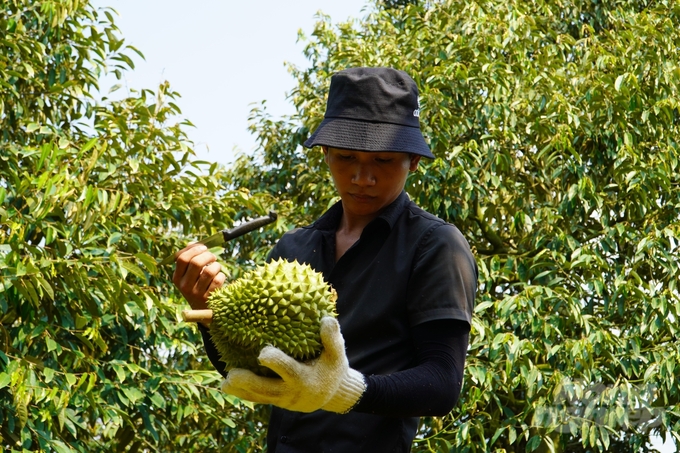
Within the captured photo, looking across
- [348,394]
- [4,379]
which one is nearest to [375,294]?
[348,394]

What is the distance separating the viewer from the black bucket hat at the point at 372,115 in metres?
1.85

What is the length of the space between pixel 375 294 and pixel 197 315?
383 mm

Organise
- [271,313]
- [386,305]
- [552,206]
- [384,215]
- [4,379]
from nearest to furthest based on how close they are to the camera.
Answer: [271,313], [386,305], [384,215], [4,379], [552,206]

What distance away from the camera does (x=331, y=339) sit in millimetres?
1518

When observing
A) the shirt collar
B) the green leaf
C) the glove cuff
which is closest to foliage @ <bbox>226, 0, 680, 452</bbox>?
the green leaf

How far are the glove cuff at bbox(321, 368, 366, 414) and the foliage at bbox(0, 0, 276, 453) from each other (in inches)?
88.2

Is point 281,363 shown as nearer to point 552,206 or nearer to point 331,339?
point 331,339

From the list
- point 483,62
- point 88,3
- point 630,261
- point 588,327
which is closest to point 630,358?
point 588,327

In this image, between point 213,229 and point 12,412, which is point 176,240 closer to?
point 213,229

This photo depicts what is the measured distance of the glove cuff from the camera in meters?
1.55

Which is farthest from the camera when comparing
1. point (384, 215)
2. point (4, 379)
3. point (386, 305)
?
point (4, 379)

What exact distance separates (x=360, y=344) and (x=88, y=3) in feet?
12.9

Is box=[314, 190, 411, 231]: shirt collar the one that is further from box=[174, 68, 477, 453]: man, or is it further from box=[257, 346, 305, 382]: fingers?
box=[257, 346, 305, 382]: fingers

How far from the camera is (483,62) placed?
567 centimetres
